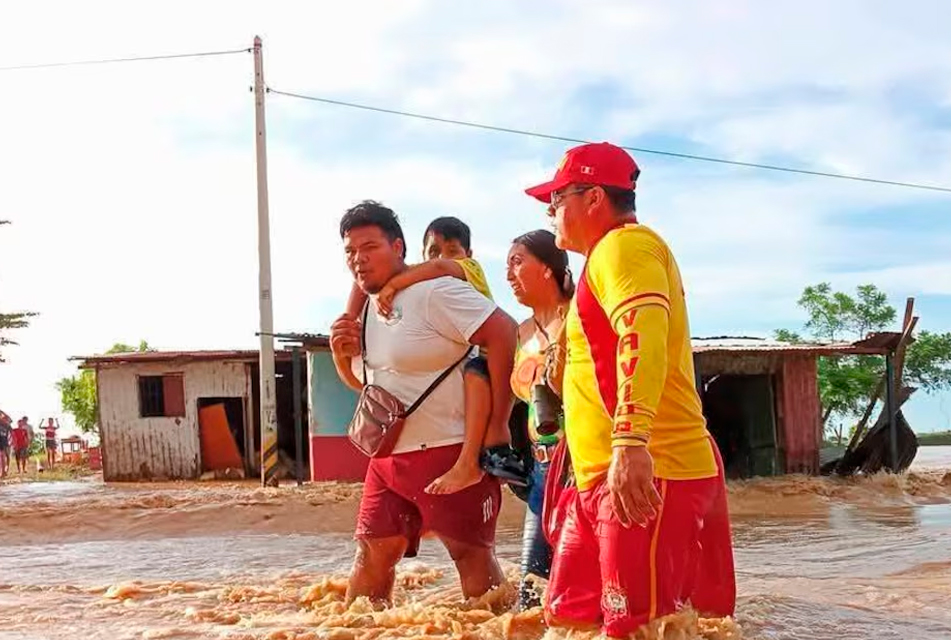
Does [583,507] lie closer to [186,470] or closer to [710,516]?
[710,516]

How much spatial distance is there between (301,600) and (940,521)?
8470mm

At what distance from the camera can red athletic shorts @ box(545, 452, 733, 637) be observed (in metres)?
2.54

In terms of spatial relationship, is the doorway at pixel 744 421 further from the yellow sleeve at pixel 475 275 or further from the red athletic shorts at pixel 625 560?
the red athletic shorts at pixel 625 560

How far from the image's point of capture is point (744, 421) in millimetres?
18375

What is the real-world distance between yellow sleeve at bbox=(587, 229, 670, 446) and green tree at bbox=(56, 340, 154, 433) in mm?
29971

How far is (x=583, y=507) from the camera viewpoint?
2.77 m

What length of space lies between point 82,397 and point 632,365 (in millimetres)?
31692

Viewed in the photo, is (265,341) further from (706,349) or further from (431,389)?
(431,389)

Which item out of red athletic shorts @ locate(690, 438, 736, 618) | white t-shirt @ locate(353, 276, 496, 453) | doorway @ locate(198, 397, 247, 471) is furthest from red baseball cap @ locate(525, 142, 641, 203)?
doorway @ locate(198, 397, 247, 471)

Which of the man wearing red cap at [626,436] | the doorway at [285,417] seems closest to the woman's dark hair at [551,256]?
the man wearing red cap at [626,436]

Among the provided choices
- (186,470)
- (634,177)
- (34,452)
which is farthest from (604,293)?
(34,452)

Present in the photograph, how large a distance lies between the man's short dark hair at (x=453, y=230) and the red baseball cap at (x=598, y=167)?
69.2 inches

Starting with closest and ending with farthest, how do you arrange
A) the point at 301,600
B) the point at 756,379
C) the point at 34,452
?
the point at 301,600 < the point at 756,379 < the point at 34,452

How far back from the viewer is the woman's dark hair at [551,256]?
3.96 metres
